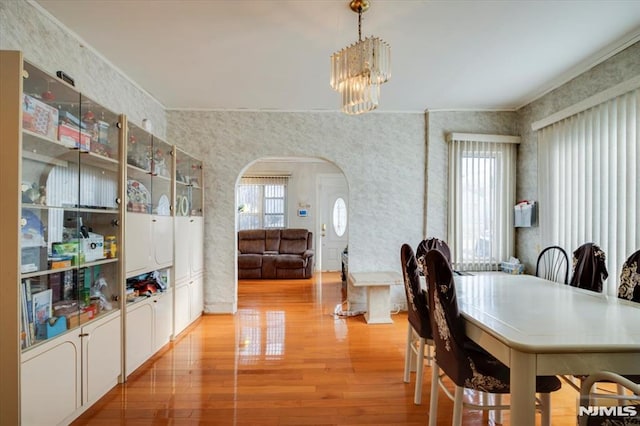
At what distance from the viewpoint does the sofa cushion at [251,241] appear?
6.98 meters

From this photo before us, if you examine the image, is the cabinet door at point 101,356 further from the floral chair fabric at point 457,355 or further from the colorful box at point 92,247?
the floral chair fabric at point 457,355

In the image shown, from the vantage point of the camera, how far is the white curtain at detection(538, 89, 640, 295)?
8.32 ft

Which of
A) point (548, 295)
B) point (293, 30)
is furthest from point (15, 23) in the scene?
point (548, 295)

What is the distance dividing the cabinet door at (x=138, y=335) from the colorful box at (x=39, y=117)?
143 cm

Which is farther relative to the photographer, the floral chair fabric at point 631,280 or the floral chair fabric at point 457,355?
the floral chair fabric at point 631,280

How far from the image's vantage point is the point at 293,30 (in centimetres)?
241

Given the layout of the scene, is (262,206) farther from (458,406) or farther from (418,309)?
(458,406)

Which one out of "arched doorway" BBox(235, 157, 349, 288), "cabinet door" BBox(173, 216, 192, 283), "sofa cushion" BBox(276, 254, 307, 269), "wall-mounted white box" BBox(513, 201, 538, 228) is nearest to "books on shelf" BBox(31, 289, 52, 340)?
"cabinet door" BBox(173, 216, 192, 283)

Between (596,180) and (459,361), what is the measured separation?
8.23ft

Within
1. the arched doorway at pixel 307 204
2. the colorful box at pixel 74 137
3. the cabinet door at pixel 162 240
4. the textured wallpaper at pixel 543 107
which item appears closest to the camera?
the colorful box at pixel 74 137

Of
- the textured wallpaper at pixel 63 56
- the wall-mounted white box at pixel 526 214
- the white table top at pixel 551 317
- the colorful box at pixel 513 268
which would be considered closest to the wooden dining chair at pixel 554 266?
the colorful box at pixel 513 268

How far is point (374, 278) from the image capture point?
379cm

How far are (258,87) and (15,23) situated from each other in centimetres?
196

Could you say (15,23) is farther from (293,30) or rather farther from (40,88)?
(293,30)
